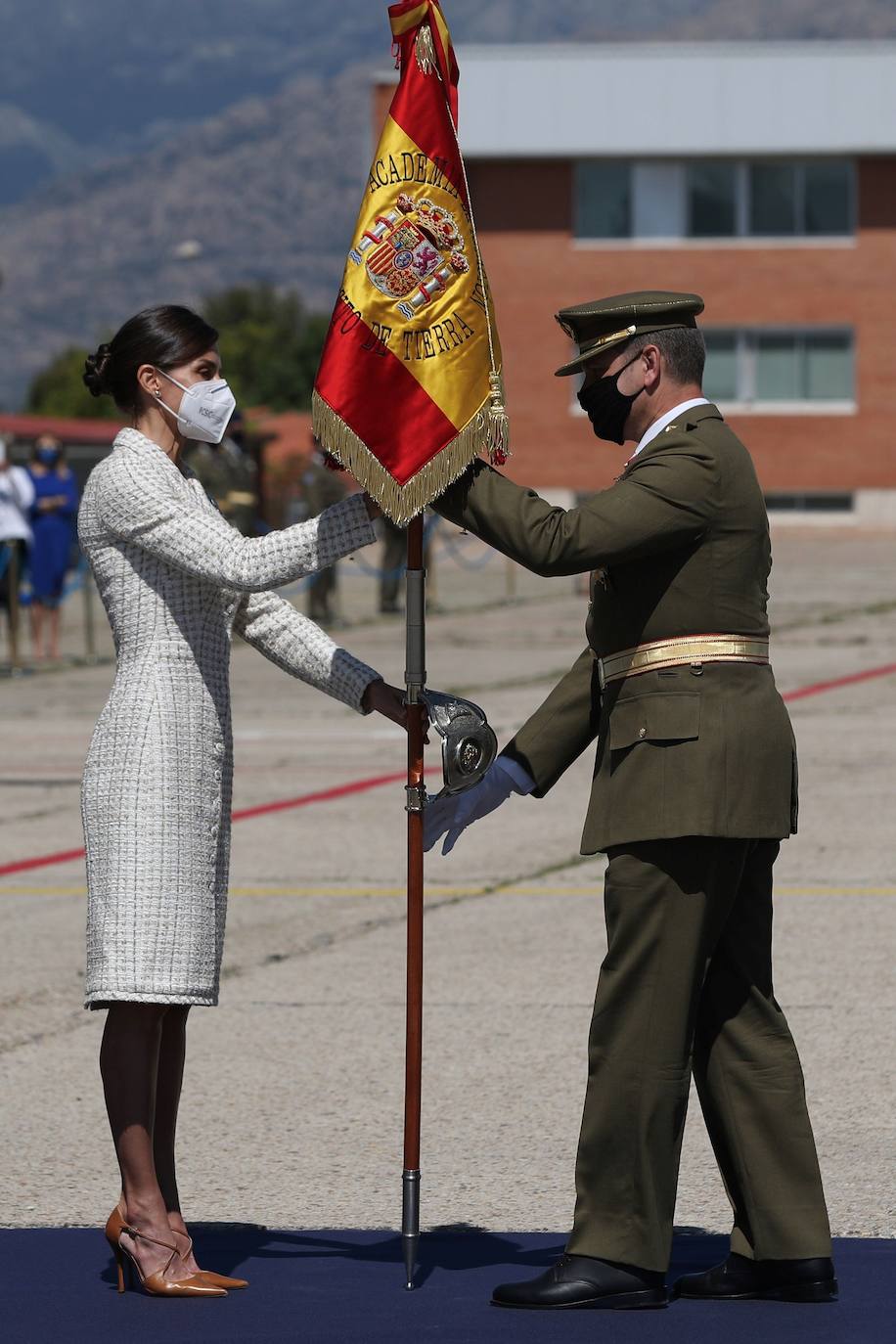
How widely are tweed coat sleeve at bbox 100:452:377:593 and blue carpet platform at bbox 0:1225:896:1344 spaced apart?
1481 mm

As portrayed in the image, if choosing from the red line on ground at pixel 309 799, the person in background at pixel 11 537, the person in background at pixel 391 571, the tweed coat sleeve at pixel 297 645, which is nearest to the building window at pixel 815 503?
the person in background at pixel 391 571

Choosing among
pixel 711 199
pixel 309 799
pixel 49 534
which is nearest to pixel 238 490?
pixel 49 534

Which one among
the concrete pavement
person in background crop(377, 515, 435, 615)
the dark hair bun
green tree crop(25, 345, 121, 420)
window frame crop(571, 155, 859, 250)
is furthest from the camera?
green tree crop(25, 345, 121, 420)

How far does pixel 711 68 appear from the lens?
45.4 m

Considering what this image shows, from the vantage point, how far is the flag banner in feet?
15.4

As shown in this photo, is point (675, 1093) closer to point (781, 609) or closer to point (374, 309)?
point (374, 309)

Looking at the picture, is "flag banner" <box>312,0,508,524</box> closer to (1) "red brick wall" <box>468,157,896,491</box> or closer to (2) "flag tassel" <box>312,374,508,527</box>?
(2) "flag tassel" <box>312,374,508,527</box>

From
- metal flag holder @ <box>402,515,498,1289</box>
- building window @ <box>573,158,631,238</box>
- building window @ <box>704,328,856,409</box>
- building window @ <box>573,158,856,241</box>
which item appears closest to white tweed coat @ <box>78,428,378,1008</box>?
metal flag holder @ <box>402,515,498,1289</box>

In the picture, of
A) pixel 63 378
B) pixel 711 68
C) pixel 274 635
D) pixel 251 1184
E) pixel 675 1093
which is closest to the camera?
pixel 675 1093

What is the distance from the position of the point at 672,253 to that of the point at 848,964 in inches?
1567

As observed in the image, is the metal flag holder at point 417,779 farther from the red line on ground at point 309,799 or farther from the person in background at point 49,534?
the person in background at point 49,534

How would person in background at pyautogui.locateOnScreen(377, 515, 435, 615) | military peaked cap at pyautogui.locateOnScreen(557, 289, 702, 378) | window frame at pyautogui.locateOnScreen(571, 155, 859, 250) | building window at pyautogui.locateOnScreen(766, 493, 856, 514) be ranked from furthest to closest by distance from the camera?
building window at pyautogui.locateOnScreen(766, 493, 856, 514), window frame at pyautogui.locateOnScreen(571, 155, 859, 250), person in background at pyautogui.locateOnScreen(377, 515, 435, 615), military peaked cap at pyautogui.locateOnScreen(557, 289, 702, 378)

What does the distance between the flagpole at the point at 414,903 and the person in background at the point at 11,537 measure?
50.4ft

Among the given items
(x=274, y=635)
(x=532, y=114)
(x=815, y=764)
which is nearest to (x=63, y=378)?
(x=532, y=114)
